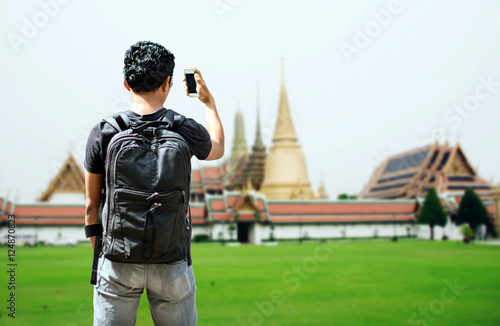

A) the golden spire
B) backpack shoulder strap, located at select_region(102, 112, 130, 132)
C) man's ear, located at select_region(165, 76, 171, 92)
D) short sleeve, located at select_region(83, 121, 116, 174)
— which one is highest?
the golden spire

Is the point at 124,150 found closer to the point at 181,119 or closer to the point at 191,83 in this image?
the point at 181,119

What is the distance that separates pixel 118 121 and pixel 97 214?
0.90 feet

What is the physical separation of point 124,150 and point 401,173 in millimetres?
34274

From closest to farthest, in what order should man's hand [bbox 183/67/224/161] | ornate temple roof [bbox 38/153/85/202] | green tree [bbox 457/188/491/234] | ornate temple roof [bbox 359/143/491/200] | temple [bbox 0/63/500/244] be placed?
1. man's hand [bbox 183/67/224/161]
2. temple [bbox 0/63/500/244]
3. green tree [bbox 457/188/491/234]
4. ornate temple roof [bbox 38/153/85/202]
5. ornate temple roof [bbox 359/143/491/200]

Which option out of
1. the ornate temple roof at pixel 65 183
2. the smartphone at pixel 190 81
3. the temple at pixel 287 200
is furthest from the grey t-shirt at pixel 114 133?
the ornate temple roof at pixel 65 183

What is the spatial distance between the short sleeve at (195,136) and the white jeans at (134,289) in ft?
1.02

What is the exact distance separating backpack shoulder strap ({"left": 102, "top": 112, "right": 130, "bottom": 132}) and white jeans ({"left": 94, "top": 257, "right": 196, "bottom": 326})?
0.35 m

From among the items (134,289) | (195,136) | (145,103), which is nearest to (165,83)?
(145,103)

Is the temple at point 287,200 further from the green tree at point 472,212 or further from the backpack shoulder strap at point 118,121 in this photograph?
the backpack shoulder strap at point 118,121

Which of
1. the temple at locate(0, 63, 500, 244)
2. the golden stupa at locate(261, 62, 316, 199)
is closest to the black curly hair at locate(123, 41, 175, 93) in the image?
the temple at locate(0, 63, 500, 244)

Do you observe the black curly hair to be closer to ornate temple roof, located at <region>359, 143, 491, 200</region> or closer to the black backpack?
the black backpack

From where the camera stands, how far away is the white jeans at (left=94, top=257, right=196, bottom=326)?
4.53ft

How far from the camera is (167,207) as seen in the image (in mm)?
1344

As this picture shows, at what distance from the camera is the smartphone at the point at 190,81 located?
161 cm
